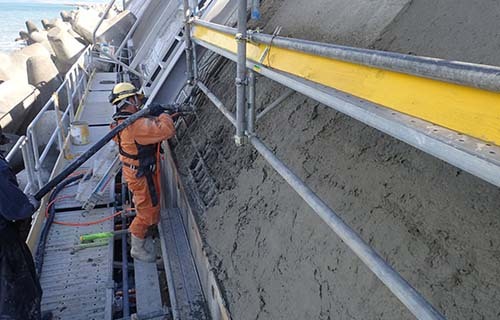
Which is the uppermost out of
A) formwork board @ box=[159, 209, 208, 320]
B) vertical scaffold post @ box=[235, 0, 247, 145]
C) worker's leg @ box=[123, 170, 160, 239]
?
vertical scaffold post @ box=[235, 0, 247, 145]

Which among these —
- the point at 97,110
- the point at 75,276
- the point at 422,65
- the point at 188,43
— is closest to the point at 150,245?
the point at 75,276

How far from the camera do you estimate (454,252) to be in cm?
155

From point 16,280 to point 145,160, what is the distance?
5.50 feet

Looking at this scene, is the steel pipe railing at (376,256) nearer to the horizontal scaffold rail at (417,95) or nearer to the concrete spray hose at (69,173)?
the horizontal scaffold rail at (417,95)

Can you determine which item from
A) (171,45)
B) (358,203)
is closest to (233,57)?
(358,203)

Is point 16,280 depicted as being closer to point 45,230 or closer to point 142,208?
point 142,208

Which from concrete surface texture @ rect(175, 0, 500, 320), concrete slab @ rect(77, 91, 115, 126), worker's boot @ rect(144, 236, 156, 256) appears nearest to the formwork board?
worker's boot @ rect(144, 236, 156, 256)

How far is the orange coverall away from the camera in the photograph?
3.89 metres

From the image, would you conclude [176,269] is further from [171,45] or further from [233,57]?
[171,45]

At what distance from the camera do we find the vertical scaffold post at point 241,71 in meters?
2.39

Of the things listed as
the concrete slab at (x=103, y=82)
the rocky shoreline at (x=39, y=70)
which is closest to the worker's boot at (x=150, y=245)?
the rocky shoreline at (x=39, y=70)

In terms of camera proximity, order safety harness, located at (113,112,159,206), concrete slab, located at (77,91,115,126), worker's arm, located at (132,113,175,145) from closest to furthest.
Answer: worker's arm, located at (132,113,175,145) < safety harness, located at (113,112,159,206) < concrete slab, located at (77,91,115,126)

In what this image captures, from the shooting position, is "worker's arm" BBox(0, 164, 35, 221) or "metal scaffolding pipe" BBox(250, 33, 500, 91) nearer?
"metal scaffolding pipe" BBox(250, 33, 500, 91)

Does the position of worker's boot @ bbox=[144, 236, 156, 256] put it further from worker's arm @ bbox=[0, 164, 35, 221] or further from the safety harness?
worker's arm @ bbox=[0, 164, 35, 221]
